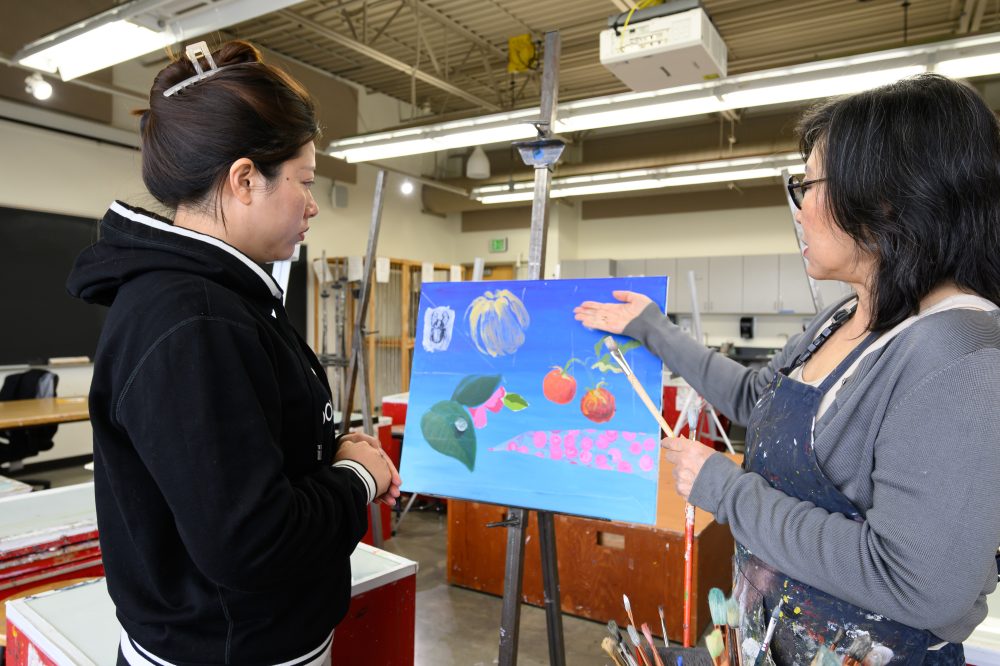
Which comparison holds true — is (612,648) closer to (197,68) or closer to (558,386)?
(558,386)

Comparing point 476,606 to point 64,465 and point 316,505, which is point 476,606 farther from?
point 64,465

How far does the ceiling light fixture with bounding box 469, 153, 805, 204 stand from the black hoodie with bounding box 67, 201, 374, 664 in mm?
5294

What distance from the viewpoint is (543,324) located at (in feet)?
5.25

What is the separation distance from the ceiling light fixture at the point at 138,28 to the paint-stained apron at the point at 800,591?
9.33 ft

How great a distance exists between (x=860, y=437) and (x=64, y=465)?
21.0 ft

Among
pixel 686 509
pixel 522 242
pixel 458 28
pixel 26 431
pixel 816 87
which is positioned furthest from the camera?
pixel 522 242

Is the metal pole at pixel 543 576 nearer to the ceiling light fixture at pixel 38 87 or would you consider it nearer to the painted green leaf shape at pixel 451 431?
the painted green leaf shape at pixel 451 431

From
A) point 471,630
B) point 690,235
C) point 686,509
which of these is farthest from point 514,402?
point 690,235

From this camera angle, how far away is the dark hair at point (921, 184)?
2.66ft

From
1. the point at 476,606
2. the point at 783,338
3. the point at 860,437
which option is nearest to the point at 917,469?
the point at 860,437

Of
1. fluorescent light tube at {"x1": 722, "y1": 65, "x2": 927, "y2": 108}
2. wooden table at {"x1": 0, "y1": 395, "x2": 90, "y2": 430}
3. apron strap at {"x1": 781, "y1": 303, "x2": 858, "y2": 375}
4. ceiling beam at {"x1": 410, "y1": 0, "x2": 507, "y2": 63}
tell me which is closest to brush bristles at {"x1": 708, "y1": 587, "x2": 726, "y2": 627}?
apron strap at {"x1": 781, "y1": 303, "x2": 858, "y2": 375}

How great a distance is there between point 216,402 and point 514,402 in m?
0.94

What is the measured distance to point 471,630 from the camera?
2779 mm

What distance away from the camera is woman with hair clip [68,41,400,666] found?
74cm
